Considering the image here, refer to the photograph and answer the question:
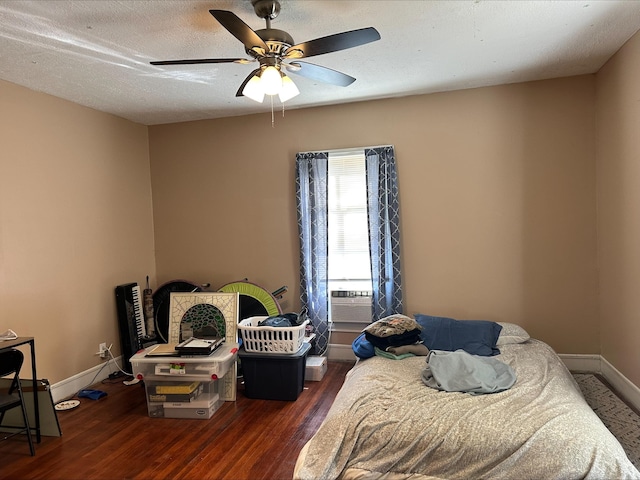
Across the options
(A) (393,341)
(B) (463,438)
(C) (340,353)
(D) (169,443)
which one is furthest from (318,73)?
(C) (340,353)

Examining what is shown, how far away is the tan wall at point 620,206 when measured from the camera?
2.88m

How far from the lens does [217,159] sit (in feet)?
14.9

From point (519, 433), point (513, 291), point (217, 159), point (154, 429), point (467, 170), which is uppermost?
point (217, 159)

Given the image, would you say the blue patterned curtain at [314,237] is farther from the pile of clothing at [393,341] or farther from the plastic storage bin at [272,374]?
the pile of clothing at [393,341]

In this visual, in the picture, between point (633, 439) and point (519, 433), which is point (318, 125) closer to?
point (519, 433)

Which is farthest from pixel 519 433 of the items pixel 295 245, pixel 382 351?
pixel 295 245

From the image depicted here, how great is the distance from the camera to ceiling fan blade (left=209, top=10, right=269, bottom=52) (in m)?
1.81

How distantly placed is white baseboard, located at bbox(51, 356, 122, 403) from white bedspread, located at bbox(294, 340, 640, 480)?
2.48 meters

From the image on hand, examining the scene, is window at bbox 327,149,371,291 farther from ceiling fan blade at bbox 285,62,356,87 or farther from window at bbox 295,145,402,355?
ceiling fan blade at bbox 285,62,356,87

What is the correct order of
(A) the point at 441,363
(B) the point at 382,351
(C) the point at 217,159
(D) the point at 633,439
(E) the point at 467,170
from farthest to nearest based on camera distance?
(C) the point at 217,159 → (E) the point at 467,170 → (B) the point at 382,351 → (A) the point at 441,363 → (D) the point at 633,439

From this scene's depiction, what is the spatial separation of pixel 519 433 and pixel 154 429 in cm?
236

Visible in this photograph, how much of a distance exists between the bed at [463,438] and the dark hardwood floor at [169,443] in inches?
18.6

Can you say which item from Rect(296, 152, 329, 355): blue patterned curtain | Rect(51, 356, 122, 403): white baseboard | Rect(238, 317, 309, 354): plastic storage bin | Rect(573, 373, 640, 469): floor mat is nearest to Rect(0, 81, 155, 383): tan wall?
Rect(51, 356, 122, 403): white baseboard

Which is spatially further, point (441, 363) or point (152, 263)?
point (152, 263)
